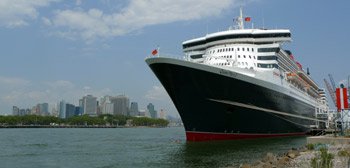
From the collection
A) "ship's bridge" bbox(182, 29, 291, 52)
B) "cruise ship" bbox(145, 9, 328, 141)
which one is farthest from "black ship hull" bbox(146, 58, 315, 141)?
"ship's bridge" bbox(182, 29, 291, 52)

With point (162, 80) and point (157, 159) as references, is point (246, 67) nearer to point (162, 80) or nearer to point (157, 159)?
point (162, 80)

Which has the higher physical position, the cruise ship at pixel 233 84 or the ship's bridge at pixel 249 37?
the ship's bridge at pixel 249 37

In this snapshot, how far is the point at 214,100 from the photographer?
3186cm

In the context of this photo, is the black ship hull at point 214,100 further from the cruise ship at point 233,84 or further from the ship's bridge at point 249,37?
the ship's bridge at point 249,37

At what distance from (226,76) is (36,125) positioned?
550 feet

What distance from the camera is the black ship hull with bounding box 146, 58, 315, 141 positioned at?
31.3 metres

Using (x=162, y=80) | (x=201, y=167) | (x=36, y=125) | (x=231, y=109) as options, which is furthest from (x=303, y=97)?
(x=36, y=125)

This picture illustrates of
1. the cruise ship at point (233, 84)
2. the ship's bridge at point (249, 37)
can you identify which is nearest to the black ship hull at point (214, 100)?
the cruise ship at point (233, 84)

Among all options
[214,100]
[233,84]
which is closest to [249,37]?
[233,84]

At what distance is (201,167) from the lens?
20.6 meters

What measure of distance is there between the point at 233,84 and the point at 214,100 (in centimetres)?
214

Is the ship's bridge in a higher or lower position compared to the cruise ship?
higher

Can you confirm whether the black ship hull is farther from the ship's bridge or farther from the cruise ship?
the ship's bridge

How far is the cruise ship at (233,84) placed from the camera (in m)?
31.5
